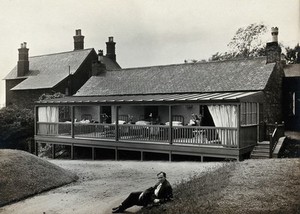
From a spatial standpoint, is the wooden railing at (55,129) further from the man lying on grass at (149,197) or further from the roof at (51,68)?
the man lying on grass at (149,197)

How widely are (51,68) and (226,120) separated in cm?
2866

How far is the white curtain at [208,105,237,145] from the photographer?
678 inches

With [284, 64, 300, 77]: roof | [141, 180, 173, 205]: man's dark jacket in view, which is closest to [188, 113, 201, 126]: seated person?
[284, 64, 300, 77]: roof

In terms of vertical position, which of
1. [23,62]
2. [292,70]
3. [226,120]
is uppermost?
[23,62]

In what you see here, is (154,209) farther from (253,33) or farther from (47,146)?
(253,33)

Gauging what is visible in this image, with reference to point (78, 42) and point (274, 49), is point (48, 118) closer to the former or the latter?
point (274, 49)

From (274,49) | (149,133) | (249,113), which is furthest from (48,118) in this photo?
(274,49)

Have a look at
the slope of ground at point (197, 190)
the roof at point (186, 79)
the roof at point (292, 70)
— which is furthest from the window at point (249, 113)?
the roof at point (292, 70)

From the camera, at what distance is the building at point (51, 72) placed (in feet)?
122

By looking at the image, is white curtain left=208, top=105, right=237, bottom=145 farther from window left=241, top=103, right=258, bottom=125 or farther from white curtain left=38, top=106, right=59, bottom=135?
white curtain left=38, top=106, right=59, bottom=135

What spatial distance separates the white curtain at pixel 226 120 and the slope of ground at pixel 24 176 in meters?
7.48

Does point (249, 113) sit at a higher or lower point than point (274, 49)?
lower

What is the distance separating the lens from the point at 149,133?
2014cm

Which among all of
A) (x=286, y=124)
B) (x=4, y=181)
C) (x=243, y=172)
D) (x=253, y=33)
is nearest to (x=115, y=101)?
(x=4, y=181)
